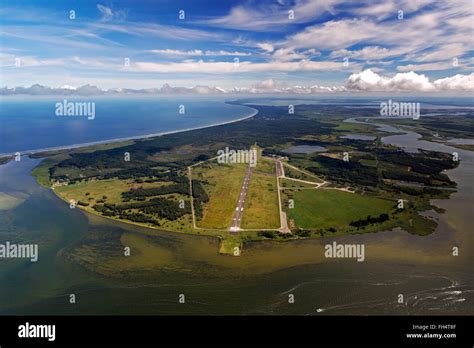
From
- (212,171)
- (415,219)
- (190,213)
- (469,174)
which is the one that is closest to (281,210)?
(190,213)

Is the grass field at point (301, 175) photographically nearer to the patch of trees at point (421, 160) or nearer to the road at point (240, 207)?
the road at point (240, 207)

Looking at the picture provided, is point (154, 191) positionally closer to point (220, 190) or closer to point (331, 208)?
point (220, 190)

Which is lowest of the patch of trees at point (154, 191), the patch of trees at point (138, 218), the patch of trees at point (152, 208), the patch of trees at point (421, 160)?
the patch of trees at point (138, 218)

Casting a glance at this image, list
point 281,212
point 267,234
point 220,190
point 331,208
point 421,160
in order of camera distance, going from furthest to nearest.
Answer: point 421,160 → point 220,190 → point 331,208 → point 281,212 → point 267,234

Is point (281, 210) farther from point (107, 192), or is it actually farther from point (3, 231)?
point (3, 231)

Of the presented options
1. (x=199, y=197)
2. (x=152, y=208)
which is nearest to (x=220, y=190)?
(x=199, y=197)

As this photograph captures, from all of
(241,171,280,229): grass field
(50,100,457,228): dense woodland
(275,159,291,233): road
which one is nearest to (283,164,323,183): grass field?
(275,159,291,233): road

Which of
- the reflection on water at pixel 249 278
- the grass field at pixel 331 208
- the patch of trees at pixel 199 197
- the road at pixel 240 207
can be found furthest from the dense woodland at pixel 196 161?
the reflection on water at pixel 249 278
